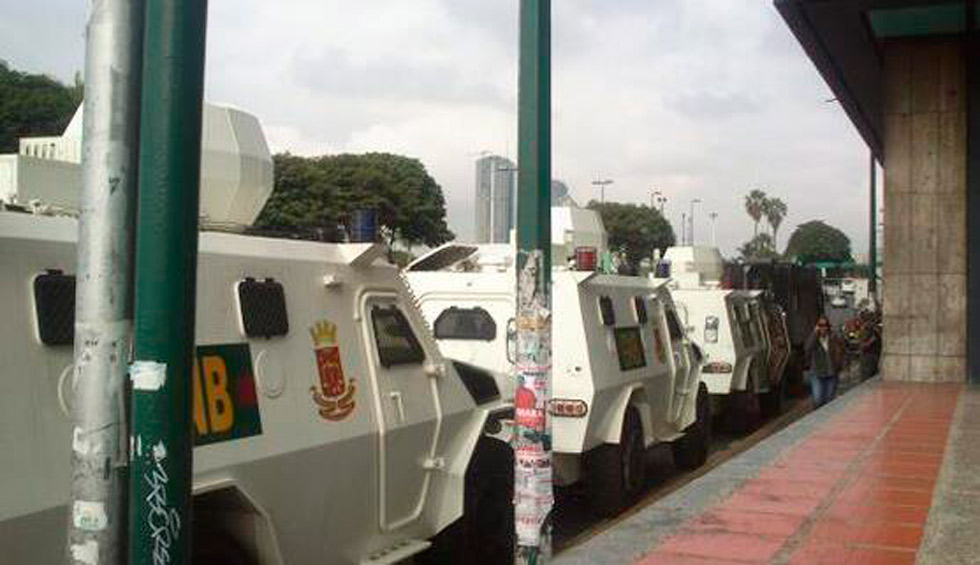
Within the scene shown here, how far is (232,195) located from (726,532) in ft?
10.1

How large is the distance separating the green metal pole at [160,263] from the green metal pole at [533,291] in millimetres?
3058

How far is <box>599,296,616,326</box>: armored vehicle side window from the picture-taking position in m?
8.53

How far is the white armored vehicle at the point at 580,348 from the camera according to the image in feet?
26.0

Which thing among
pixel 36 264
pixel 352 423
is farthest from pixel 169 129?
pixel 352 423

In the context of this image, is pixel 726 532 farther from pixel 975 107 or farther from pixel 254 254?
pixel 975 107

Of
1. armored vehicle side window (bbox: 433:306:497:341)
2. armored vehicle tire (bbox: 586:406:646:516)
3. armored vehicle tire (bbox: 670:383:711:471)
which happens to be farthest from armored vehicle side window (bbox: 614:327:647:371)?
armored vehicle tire (bbox: 670:383:711:471)

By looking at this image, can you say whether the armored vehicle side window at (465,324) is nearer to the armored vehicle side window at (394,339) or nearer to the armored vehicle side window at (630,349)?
the armored vehicle side window at (630,349)

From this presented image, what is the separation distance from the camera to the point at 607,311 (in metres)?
8.64

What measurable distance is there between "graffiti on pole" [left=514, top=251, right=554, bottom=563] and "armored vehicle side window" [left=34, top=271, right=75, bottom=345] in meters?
2.33

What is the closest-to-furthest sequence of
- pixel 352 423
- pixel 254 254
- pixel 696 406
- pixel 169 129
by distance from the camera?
pixel 169 129 < pixel 254 254 < pixel 352 423 < pixel 696 406

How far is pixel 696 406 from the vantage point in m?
10.7

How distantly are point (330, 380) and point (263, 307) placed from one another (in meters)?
0.52

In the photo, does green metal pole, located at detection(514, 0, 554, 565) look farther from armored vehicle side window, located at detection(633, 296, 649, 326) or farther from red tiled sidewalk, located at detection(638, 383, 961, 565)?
armored vehicle side window, located at detection(633, 296, 649, 326)

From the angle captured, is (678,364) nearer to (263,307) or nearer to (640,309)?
(640,309)
